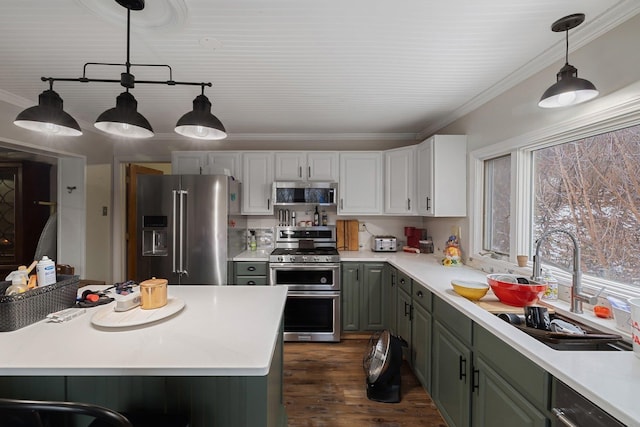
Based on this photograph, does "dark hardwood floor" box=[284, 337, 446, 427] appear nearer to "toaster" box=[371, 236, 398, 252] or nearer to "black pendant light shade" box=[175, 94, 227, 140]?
"toaster" box=[371, 236, 398, 252]

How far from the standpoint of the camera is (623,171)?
1448mm

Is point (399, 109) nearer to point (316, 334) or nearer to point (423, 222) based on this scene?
point (423, 222)

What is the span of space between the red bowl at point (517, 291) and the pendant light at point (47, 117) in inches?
97.6

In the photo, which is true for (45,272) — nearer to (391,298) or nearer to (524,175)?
(391,298)

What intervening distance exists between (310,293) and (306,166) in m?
1.49

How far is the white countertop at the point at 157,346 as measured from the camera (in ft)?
2.90

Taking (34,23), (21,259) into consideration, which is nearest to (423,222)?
(34,23)

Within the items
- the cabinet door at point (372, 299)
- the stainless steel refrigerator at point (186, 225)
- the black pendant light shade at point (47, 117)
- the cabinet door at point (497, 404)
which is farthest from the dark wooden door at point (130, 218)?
the cabinet door at point (497, 404)

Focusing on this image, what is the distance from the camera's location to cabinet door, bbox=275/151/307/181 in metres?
3.40

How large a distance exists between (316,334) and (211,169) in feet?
7.27

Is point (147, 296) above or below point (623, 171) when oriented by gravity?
below

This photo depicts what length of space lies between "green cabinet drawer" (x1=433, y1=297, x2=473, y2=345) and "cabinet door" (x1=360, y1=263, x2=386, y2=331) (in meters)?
1.09

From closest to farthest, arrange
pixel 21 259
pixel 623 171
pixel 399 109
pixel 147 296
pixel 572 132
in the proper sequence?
1. pixel 147 296
2. pixel 623 171
3. pixel 572 132
4. pixel 399 109
5. pixel 21 259

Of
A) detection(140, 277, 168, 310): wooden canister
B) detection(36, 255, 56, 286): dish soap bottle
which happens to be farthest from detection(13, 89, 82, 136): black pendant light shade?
detection(140, 277, 168, 310): wooden canister
